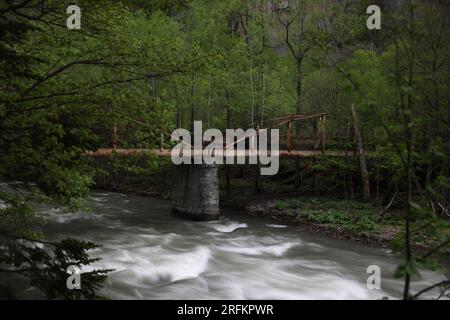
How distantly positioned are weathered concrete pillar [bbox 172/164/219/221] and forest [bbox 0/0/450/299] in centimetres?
261

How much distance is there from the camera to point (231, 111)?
1023 inches

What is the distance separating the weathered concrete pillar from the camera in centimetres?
1788

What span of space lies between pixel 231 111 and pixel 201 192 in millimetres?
9086

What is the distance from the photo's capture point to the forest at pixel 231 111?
17.4ft
